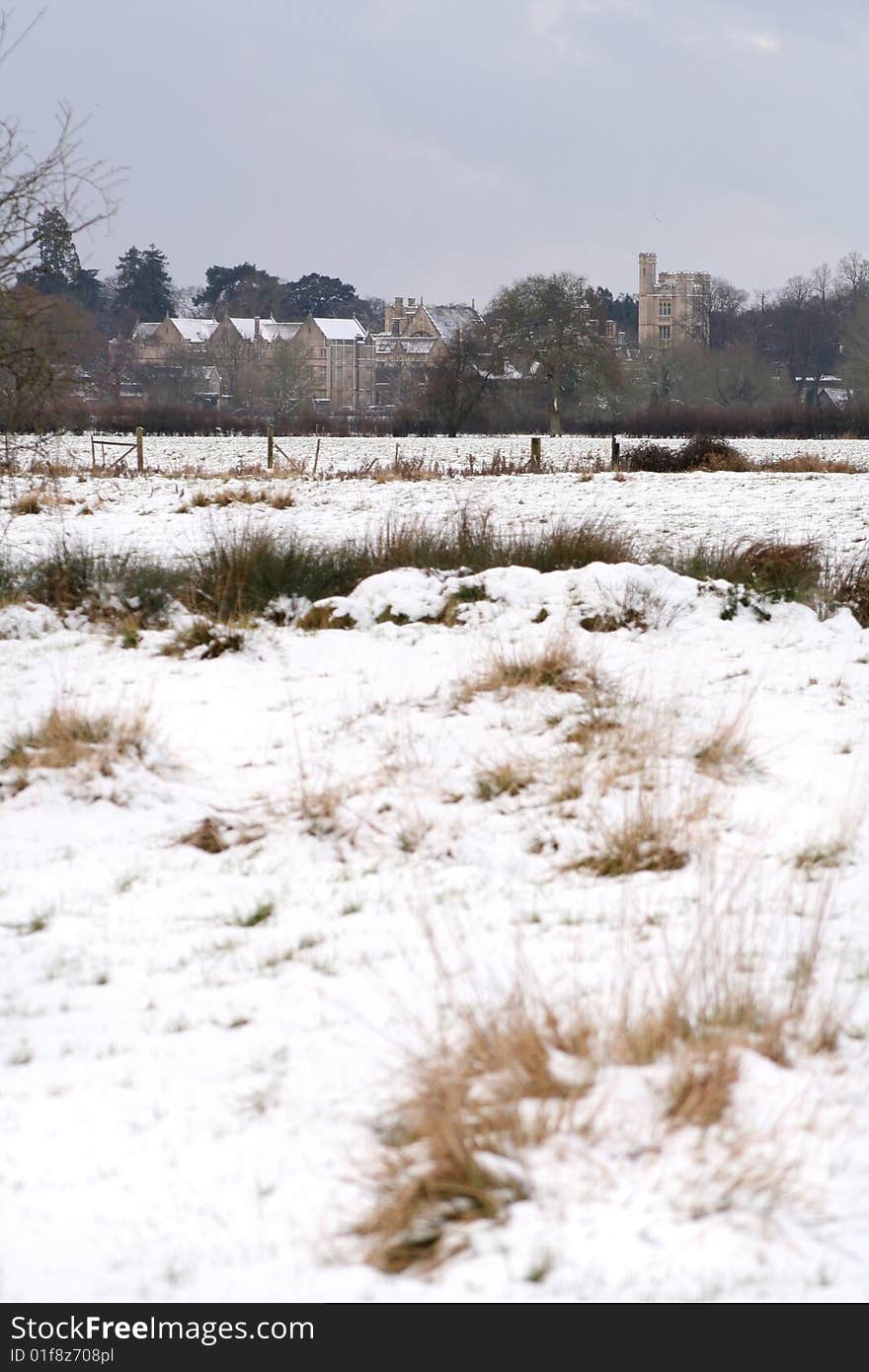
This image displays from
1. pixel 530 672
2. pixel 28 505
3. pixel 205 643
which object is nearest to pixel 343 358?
pixel 28 505

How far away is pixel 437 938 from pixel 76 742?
271 centimetres

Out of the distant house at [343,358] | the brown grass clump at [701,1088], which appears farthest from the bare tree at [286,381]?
the brown grass clump at [701,1088]

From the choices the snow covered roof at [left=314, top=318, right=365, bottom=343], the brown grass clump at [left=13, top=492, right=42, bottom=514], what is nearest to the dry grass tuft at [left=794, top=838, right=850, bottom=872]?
the brown grass clump at [left=13, top=492, right=42, bottom=514]

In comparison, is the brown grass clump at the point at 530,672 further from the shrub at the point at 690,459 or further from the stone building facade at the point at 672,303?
the stone building facade at the point at 672,303

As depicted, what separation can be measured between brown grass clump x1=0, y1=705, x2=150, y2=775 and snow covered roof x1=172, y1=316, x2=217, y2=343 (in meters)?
98.5

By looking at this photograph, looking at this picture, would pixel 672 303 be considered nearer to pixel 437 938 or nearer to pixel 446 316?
pixel 446 316

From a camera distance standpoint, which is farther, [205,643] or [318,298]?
[318,298]

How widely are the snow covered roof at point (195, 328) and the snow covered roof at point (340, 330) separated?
9.33 m

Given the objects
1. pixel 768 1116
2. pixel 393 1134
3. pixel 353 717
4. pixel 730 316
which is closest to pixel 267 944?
pixel 393 1134

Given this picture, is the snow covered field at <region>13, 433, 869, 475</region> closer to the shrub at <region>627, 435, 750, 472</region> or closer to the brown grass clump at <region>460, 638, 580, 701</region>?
the shrub at <region>627, 435, 750, 472</region>

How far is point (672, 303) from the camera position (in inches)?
4387

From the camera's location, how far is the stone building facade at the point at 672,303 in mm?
101250

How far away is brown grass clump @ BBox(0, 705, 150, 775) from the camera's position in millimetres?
6242
